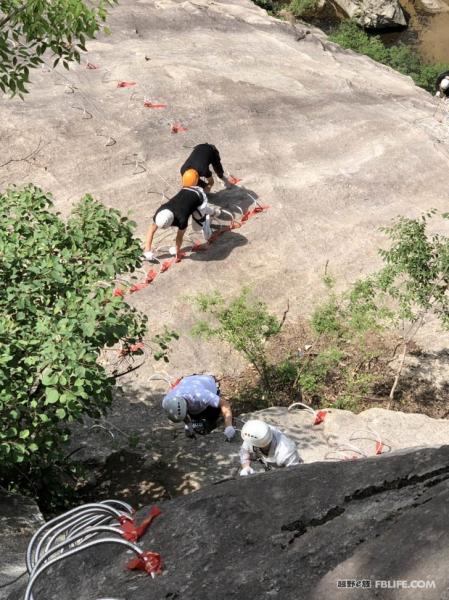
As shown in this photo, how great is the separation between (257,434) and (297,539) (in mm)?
2965

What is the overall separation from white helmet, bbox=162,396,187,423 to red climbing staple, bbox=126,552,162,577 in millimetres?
3998

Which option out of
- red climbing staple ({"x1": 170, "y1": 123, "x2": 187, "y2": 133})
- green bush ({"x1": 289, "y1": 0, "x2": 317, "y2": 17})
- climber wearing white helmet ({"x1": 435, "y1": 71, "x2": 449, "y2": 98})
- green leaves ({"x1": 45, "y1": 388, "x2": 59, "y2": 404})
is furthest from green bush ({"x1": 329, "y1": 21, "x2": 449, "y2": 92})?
green leaves ({"x1": 45, "y1": 388, "x2": 59, "y2": 404})

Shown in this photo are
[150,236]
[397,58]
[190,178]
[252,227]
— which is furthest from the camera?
[397,58]

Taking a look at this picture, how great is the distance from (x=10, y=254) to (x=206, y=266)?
6.79 meters

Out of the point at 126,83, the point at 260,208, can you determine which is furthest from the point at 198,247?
the point at 126,83

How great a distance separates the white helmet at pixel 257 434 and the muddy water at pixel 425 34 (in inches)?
935

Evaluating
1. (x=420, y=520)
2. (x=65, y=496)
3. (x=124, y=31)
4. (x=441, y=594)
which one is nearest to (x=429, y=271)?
(x=65, y=496)

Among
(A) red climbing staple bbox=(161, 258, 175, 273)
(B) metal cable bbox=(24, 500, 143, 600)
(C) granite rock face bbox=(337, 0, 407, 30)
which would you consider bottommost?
(A) red climbing staple bbox=(161, 258, 175, 273)

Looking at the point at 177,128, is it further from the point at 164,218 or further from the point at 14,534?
the point at 14,534

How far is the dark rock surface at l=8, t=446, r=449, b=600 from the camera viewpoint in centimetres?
392

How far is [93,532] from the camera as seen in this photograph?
4742 millimetres

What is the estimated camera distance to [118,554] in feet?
16.1

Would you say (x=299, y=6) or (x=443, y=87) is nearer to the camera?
(x=443, y=87)

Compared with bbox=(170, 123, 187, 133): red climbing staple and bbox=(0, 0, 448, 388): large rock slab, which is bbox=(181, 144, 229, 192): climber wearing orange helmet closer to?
bbox=(0, 0, 448, 388): large rock slab
